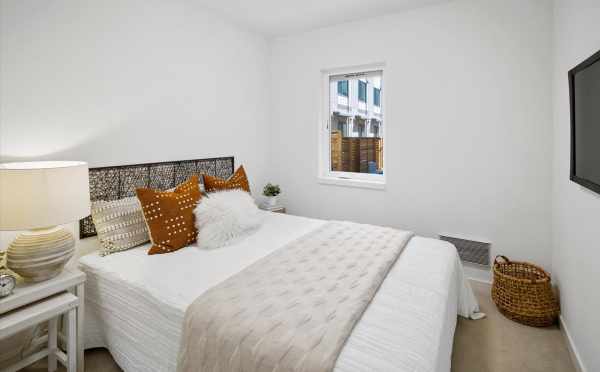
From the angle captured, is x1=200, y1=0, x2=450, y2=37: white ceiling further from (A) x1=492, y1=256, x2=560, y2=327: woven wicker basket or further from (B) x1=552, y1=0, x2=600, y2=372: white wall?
(A) x1=492, y1=256, x2=560, y2=327: woven wicker basket

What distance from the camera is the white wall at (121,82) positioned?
6.10 ft

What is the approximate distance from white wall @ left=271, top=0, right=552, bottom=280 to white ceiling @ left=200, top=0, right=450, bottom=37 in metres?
0.12

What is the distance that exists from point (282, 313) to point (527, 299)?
1932 millimetres

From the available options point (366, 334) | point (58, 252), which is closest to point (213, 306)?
point (366, 334)

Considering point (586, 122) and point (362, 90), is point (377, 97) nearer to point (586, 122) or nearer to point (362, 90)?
point (362, 90)

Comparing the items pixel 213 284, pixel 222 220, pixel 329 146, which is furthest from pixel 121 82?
pixel 329 146

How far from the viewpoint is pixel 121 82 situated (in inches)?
91.9

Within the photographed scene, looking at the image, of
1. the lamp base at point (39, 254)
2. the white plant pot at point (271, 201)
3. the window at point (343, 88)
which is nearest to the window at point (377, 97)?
the window at point (343, 88)

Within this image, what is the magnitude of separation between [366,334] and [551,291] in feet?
6.05

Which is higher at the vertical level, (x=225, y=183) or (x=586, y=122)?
(x=586, y=122)

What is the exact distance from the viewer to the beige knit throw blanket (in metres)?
1.14

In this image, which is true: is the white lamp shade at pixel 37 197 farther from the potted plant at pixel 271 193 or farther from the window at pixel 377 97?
the window at pixel 377 97

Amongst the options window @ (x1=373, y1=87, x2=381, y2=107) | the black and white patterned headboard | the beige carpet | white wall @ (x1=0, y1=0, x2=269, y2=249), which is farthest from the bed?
window @ (x1=373, y1=87, x2=381, y2=107)

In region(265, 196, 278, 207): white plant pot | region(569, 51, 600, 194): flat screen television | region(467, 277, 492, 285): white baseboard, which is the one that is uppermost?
region(569, 51, 600, 194): flat screen television
